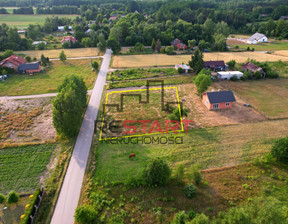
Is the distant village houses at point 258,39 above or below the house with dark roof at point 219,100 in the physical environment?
above

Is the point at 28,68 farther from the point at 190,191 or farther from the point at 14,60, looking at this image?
the point at 190,191

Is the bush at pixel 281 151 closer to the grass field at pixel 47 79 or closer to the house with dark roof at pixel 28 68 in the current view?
the grass field at pixel 47 79

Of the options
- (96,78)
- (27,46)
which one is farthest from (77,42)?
(96,78)

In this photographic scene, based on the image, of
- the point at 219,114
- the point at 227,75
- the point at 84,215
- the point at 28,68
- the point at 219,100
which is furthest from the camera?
the point at 28,68

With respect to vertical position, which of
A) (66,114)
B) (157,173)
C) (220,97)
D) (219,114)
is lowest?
(219,114)

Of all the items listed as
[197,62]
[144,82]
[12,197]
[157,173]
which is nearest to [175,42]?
[197,62]

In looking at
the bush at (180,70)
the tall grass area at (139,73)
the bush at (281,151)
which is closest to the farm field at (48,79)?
the tall grass area at (139,73)
